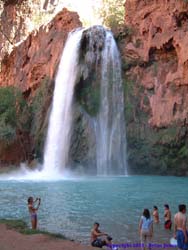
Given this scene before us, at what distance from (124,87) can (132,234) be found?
2592 cm

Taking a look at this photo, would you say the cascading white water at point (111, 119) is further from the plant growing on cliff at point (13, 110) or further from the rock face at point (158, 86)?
the plant growing on cliff at point (13, 110)

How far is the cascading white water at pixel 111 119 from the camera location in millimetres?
36656

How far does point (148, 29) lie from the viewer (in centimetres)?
3841

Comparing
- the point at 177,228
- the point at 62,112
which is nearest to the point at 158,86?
the point at 62,112

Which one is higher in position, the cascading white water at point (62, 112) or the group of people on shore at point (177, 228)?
the cascading white water at point (62, 112)

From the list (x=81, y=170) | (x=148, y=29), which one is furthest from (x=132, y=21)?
(x=81, y=170)

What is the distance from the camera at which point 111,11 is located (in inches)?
1976

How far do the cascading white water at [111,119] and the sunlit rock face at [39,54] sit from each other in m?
4.48

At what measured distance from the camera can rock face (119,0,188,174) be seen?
35406mm

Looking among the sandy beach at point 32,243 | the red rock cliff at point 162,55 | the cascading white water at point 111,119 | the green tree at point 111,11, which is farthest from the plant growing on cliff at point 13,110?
the sandy beach at point 32,243

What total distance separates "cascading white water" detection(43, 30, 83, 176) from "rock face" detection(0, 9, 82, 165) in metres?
0.70

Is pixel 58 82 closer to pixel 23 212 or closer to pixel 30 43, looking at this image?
pixel 30 43

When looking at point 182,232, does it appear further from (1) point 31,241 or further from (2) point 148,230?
(1) point 31,241

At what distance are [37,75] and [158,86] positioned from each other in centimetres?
1161
